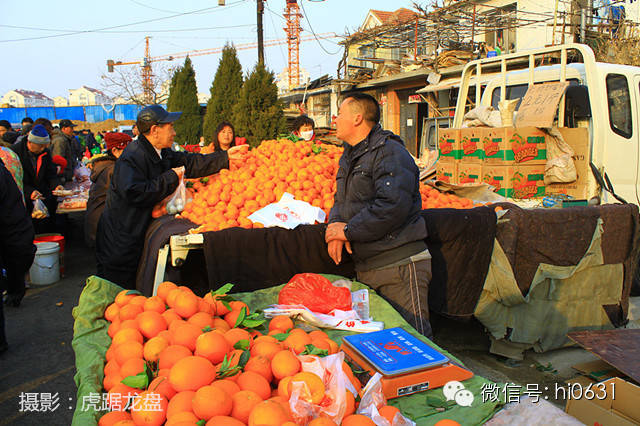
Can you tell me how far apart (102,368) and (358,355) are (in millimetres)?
1057

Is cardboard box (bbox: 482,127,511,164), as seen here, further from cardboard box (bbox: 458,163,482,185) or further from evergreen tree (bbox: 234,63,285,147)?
evergreen tree (bbox: 234,63,285,147)

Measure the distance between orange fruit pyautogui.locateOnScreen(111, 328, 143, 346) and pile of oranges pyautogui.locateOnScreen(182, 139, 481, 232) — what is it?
155cm

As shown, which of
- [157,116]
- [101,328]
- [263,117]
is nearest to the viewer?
[101,328]

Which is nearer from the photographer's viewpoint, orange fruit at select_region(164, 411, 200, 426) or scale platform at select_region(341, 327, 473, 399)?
orange fruit at select_region(164, 411, 200, 426)

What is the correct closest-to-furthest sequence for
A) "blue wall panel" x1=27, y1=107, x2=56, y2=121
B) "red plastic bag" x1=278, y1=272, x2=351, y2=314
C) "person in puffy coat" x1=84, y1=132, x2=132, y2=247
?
"red plastic bag" x1=278, y1=272, x2=351, y2=314 → "person in puffy coat" x1=84, y1=132, x2=132, y2=247 → "blue wall panel" x1=27, y1=107, x2=56, y2=121

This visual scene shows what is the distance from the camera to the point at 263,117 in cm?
813

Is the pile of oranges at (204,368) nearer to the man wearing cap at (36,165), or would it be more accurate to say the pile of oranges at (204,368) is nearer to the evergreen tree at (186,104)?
the man wearing cap at (36,165)

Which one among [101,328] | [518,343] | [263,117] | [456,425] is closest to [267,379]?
[456,425]

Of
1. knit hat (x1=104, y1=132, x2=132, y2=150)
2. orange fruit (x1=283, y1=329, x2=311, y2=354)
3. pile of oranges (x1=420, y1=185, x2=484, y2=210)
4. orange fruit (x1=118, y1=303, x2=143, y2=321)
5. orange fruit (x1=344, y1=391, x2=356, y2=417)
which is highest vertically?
knit hat (x1=104, y1=132, x2=132, y2=150)

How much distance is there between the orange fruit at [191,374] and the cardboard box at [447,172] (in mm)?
4257

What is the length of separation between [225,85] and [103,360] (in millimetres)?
12008

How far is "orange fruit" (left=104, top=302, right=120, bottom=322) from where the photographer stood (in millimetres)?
2283

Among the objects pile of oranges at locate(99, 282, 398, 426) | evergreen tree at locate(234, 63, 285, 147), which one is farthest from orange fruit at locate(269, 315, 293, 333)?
evergreen tree at locate(234, 63, 285, 147)

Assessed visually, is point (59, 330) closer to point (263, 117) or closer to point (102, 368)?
point (102, 368)
